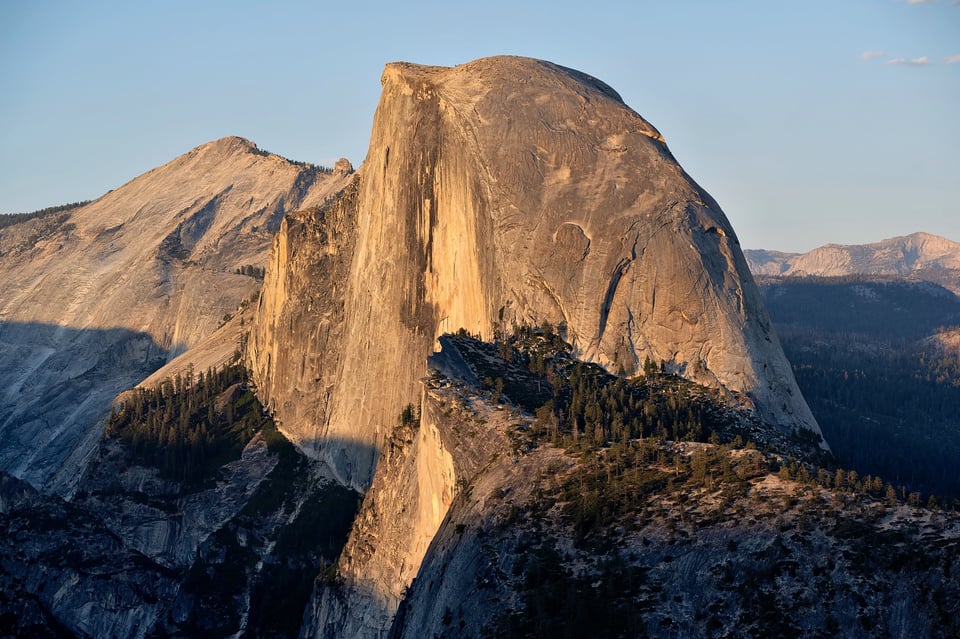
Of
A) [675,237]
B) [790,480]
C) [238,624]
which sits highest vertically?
[675,237]

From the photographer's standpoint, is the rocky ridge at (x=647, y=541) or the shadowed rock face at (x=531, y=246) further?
the shadowed rock face at (x=531, y=246)

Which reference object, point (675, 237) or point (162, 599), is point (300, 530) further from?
point (675, 237)

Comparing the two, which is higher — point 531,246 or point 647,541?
point 531,246

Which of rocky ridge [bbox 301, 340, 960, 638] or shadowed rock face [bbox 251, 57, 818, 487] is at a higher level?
shadowed rock face [bbox 251, 57, 818, 487]

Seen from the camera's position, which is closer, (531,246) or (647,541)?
(647,541)

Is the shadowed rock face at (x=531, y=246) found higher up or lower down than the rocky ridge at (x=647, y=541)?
higher up

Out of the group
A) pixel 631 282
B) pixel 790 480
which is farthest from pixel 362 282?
pixel 790 480

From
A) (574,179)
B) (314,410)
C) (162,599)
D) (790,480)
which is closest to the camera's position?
(790,480)

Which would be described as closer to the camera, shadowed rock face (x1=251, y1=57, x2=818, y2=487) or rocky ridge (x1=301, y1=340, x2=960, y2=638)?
rocky ridge (x1=301, y1=340, x2=960, y2=638)
